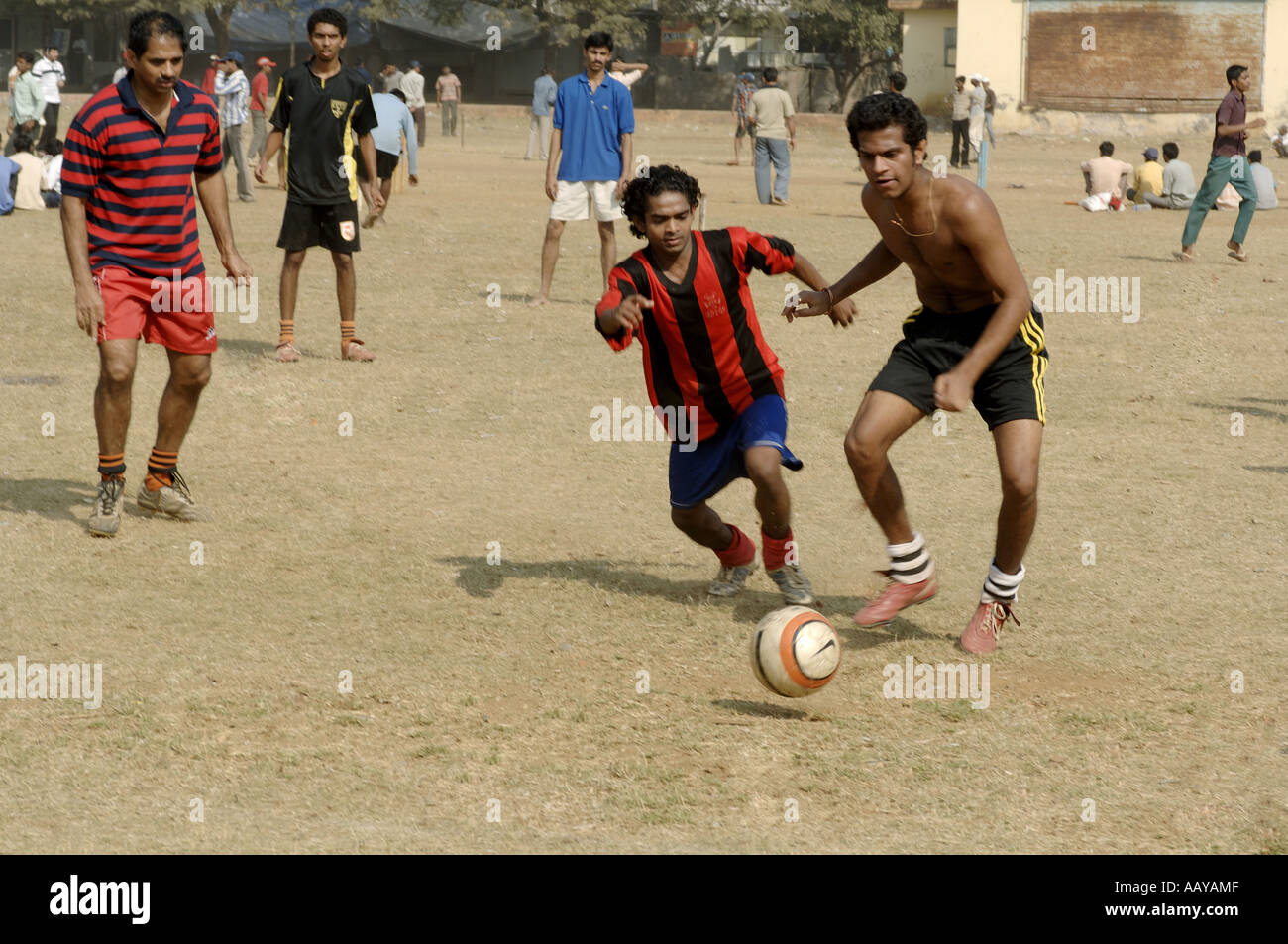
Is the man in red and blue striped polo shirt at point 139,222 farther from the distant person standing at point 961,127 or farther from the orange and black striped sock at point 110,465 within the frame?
the distant person standing at point 961,127

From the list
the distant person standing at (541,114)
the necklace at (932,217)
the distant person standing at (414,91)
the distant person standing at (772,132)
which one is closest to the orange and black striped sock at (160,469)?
the necklace at (932,217)

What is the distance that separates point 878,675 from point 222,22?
5120 centimetres

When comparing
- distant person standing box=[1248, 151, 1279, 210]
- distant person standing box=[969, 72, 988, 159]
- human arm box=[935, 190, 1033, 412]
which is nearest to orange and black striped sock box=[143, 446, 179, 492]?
human arm box=[935, 190, 1033, 412]

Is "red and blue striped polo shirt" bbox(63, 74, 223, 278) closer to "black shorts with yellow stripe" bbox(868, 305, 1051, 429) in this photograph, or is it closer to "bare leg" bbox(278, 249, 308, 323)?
"black shorts with yellow stripe" bbox(868, 305, 1051, 429)

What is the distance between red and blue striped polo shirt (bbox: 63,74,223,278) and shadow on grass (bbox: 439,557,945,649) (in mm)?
1918

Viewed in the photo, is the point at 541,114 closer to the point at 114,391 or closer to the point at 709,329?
the point at 114,391

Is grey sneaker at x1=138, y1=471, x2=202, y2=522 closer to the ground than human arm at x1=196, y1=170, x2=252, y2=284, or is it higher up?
closer to the ground

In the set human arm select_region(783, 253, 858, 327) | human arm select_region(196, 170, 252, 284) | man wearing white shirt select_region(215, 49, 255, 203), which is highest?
man wearing white shirt select_region(215, 49, 255, 203)

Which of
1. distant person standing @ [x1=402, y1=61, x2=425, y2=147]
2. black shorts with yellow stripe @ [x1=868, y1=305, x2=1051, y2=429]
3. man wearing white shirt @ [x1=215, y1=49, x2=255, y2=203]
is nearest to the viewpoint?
black shorts with yellow stripe @ [x1=868, y1=305, x2=1051, y2=429]

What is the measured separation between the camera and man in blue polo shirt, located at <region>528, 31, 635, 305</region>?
12.9 metres

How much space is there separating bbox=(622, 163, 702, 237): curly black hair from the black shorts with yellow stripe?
3.26 feet

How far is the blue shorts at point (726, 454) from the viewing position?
20.0ft

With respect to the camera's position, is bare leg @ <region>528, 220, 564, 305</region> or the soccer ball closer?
the soccer ball

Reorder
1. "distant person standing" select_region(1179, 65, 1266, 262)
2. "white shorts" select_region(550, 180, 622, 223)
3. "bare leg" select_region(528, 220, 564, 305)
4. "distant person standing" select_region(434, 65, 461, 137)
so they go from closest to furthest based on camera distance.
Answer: "white shorts" select_region(550, 180, 622, 223)
"bare leg" select_region(528, 220, 564, 305)
"distant person standing" select_region(1179, 65, 1266, 262)
"distant person standing" select_region(434, 65, 461, 137)
